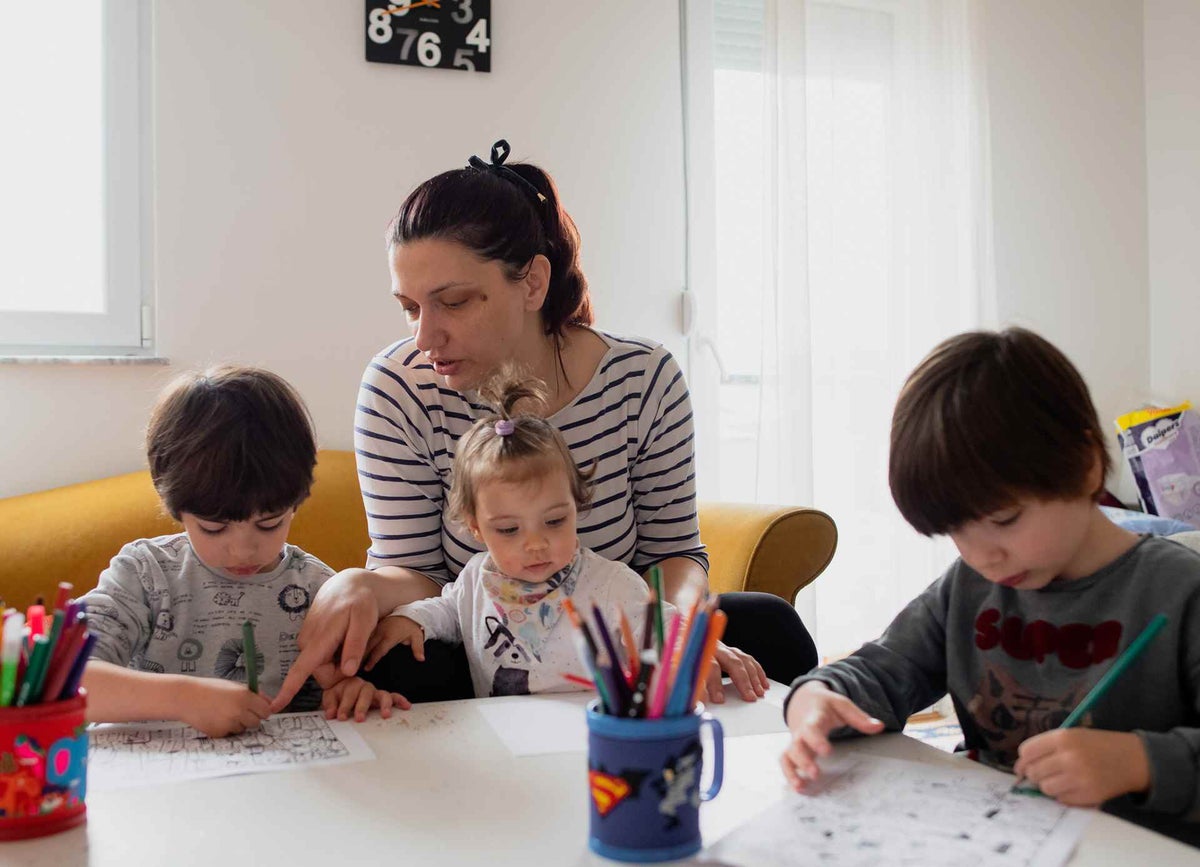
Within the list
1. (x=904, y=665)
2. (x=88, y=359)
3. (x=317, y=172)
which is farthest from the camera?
(x=317, y=172)

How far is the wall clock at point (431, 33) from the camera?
260cm

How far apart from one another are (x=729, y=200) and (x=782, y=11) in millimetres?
498

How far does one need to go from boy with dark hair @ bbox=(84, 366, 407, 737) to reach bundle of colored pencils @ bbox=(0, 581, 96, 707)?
35 centimetres

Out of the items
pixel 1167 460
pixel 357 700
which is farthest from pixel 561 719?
pixel 1167 460

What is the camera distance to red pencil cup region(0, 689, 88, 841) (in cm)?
77

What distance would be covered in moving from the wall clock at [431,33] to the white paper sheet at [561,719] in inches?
73.5

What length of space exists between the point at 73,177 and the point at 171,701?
1.73 metres

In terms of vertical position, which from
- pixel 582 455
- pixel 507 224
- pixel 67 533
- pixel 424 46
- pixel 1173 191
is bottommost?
pixel 67 533

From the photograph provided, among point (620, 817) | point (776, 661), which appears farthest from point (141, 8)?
point (620, 817)

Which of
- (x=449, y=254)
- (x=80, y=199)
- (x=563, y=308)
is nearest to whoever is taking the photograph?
(x=449, y=254)

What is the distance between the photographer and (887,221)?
126 inches

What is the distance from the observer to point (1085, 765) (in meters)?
0.80

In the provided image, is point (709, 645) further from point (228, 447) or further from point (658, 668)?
point (228, 447)

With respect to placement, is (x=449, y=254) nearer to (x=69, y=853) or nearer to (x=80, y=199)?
(x=69, y=853)
